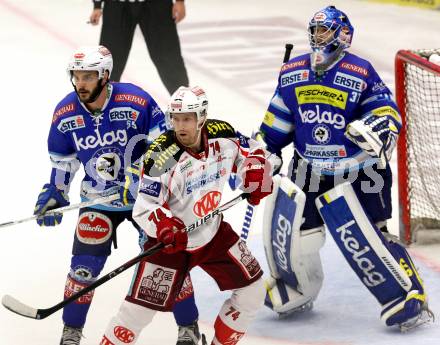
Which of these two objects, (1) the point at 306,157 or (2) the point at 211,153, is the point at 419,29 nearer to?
(1) the point at 306,157

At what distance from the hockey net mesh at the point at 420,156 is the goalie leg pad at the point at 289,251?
1093 millimetres

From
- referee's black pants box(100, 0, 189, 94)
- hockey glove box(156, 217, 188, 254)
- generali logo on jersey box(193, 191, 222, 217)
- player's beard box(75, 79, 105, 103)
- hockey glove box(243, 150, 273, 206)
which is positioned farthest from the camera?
referee's black pants box(100, 0, 189, 94)

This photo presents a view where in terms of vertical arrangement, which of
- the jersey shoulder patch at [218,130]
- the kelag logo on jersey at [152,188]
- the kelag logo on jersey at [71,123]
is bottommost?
the kelag logo on jersey at [152,188]

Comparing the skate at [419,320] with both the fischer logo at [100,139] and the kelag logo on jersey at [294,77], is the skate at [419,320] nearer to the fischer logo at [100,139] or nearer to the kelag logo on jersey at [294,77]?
the kelag logo on jersey at [294,77]

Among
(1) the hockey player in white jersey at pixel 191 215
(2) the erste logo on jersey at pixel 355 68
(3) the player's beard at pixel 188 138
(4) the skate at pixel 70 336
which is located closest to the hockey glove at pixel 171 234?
(1) the hockey player in white jersey at pixel 191 215

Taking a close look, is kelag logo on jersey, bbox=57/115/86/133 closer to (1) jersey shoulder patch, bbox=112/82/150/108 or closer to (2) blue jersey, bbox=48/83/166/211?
(2) blue jersey, bbox=48/83/166/211

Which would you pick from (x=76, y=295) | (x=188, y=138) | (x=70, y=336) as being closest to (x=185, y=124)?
(x=188, y=138)

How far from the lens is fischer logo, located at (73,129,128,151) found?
547 cm

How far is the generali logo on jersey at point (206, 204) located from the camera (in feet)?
16.8

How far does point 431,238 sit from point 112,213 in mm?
2032

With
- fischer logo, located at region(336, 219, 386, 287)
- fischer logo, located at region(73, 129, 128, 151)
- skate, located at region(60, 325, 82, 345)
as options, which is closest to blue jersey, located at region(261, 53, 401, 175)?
fischer logo, located at region(336, 219, 386, 287)

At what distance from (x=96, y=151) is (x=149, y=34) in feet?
11.5

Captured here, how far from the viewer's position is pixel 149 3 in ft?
28.9

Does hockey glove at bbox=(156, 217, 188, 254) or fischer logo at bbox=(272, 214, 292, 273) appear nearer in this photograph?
hockey glove at bbox=(156, 217, 188, 254)
